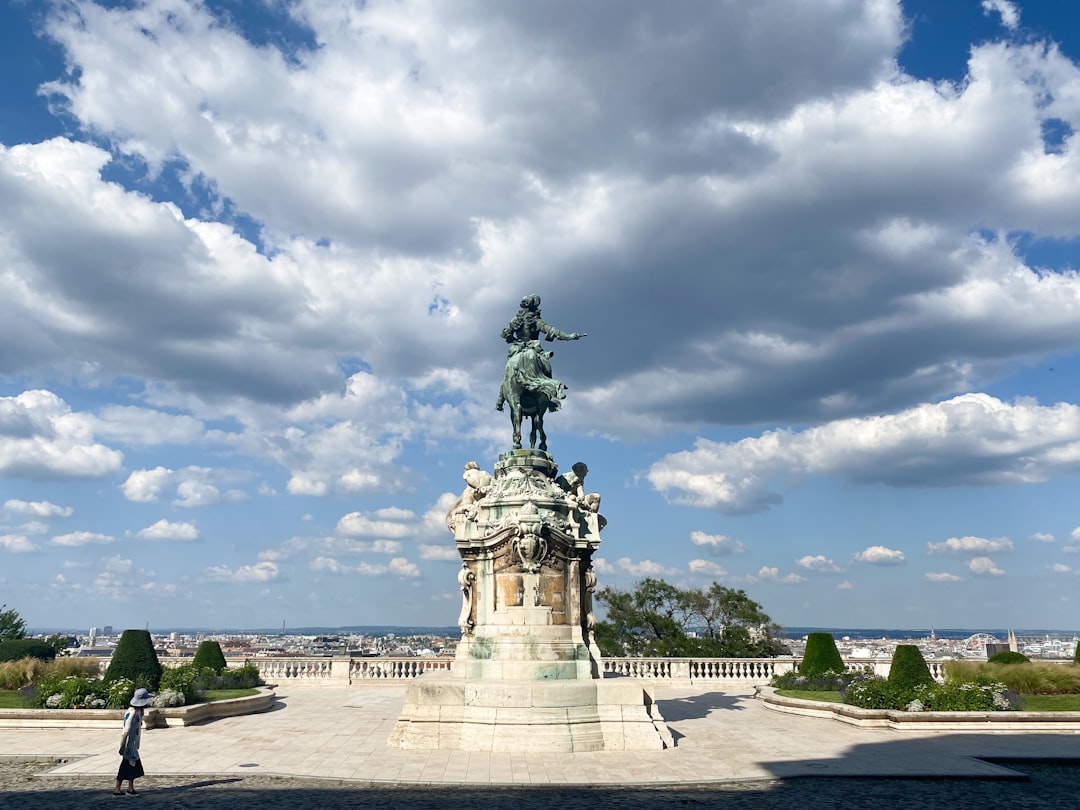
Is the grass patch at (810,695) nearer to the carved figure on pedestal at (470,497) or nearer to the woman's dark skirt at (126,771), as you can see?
the carved figure on pedestal at (470,497)

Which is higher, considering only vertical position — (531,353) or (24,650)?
(531,353)

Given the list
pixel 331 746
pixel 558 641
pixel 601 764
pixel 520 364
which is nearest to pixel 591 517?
pixel 558 641

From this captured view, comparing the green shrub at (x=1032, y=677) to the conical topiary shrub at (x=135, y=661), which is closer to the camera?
the conical topiary shrub at (x=135, y=661)

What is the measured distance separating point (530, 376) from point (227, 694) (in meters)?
14.4

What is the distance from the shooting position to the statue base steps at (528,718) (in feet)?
55.3

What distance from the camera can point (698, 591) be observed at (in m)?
42.2

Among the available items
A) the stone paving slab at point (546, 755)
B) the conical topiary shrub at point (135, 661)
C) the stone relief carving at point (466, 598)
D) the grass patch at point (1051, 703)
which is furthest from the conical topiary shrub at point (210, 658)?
the grass patch at point (1051, 703)

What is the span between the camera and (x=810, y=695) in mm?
26281

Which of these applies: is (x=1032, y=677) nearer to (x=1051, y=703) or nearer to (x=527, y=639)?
(x=1051, y=703)

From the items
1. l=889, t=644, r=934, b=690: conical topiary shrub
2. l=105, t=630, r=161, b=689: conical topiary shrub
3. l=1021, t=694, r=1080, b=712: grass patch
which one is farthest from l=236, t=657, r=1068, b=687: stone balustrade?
l=105, t=630, r=161, b=689: conical topiary shrub

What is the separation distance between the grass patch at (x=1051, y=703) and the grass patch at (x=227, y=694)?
22065 millimetres

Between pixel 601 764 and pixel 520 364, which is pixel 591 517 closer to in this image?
pixel 520 364

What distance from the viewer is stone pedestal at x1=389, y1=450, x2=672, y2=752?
17.1 meters

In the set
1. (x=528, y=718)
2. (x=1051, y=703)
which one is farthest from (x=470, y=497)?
(x=1051, y=703)
